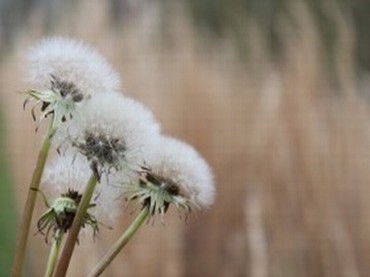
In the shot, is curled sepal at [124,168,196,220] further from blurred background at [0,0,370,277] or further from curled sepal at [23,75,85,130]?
blurred background at [0,0,370,277]

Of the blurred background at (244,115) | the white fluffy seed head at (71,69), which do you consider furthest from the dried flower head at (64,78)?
the blurred background at (244,115)

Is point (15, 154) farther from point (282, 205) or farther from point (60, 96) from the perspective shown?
point (60, 96)

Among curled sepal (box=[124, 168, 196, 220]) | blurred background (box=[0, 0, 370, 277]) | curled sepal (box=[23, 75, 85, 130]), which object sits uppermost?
blurred background (box=[0, 0, 370, 277])

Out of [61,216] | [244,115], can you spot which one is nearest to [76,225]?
[61,216]

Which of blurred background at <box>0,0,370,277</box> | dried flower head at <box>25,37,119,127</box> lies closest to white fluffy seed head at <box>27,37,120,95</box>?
dried flower head at <box>25,37,119,127</box>

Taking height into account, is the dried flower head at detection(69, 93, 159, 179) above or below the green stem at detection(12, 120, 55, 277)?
above

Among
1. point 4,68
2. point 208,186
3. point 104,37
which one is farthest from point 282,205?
point 208,186

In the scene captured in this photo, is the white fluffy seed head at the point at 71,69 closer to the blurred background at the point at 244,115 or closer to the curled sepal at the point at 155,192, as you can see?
the curled sepal at the point at 155,192
